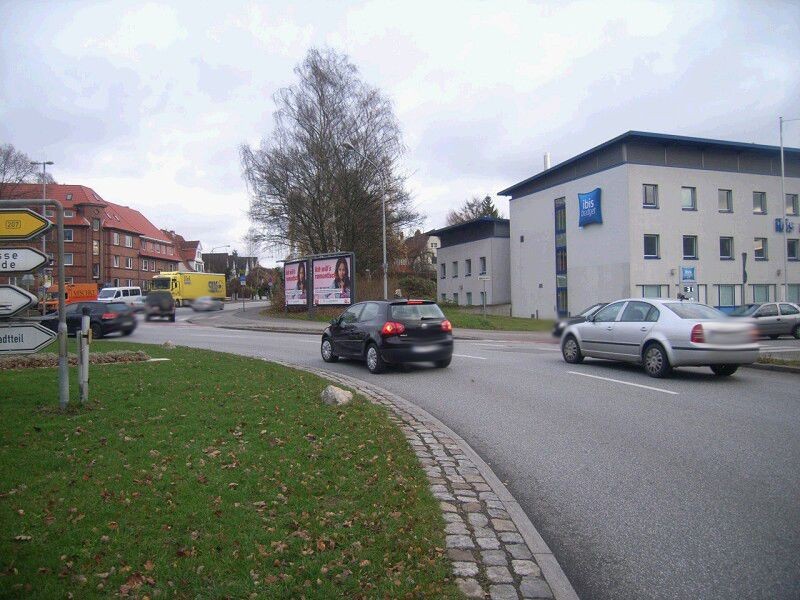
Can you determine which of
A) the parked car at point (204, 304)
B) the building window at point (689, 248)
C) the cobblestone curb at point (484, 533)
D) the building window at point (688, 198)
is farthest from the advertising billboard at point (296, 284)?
the parked car at point (204, 304)

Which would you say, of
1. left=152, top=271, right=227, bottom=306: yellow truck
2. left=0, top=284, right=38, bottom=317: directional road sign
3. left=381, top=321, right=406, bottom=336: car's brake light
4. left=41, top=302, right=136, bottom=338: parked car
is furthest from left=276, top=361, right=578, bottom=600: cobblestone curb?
left=381, top=321, right=406, bottom=336: car's brake light

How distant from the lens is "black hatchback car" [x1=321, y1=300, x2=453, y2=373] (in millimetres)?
11656

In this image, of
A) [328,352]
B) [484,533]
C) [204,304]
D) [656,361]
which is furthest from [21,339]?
[656,361]

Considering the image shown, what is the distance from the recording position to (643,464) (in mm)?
6570

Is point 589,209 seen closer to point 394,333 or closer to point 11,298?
point 11,298

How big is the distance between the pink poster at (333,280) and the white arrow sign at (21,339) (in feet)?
89.1

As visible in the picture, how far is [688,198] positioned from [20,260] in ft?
105

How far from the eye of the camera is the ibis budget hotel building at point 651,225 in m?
4.51

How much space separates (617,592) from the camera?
3773 mm

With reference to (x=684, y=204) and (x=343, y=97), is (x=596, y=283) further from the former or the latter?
(x=343, y=97)

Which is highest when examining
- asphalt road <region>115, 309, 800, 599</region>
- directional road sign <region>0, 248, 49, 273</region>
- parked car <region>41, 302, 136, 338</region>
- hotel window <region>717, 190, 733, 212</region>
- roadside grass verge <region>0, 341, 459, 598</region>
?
hotel window <region>717, 190, 733, 212</region>

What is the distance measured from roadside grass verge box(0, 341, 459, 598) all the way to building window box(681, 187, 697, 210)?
25.7m

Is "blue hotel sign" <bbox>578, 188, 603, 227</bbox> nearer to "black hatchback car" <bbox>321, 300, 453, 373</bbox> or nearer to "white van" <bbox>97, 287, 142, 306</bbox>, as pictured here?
"white van" <bbox>97, 287, 142, 306</bbox>

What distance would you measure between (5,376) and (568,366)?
11.9m
